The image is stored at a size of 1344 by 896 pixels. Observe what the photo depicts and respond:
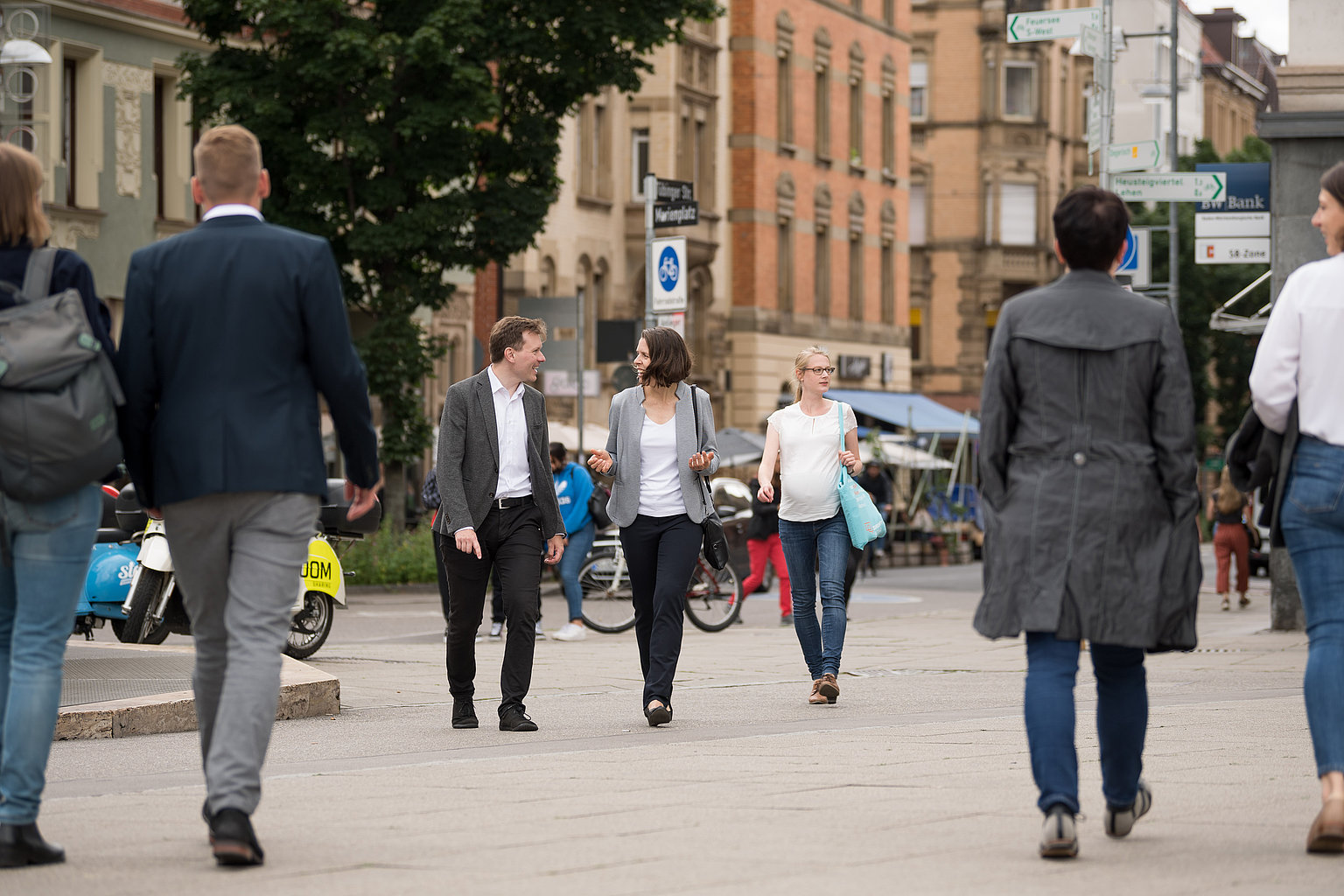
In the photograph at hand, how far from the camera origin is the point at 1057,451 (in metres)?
6.05

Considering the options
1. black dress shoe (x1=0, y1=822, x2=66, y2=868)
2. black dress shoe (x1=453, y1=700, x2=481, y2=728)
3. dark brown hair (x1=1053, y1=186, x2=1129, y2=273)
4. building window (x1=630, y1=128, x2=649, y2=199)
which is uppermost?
building window (x1=630, y1=128, x2=649, y2=199)

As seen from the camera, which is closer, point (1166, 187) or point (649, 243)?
point (1166, 187)

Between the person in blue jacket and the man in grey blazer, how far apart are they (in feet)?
26.3

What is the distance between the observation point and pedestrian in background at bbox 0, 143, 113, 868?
571 centimetres

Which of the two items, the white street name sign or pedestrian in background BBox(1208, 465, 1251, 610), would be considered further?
pedestrian in background BBox(1208, 465, 1251, 610)

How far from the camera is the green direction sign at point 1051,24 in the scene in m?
18.7

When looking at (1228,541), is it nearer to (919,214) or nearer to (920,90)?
(919,214)

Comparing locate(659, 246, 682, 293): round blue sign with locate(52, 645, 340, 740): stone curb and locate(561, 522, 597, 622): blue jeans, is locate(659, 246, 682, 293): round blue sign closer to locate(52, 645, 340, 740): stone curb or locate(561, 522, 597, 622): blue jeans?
locate(561, 522, 597, 622): blue jeans

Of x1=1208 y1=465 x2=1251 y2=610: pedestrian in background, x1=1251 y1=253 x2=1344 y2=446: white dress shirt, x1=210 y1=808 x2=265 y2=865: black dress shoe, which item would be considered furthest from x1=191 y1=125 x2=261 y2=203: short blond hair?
x1=1208 y1=465 x2=1251 y2=610: pedestrian in background

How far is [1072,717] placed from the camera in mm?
5922

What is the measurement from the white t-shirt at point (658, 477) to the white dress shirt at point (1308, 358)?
14.4 ft

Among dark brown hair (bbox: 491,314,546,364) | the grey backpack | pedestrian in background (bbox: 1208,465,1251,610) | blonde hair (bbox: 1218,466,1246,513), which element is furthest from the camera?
pedestrian in background (bbox: 1208,465,1251,610)

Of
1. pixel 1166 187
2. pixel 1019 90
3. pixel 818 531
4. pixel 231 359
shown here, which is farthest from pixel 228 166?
pixel 1019 90

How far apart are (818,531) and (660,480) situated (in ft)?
4.88
